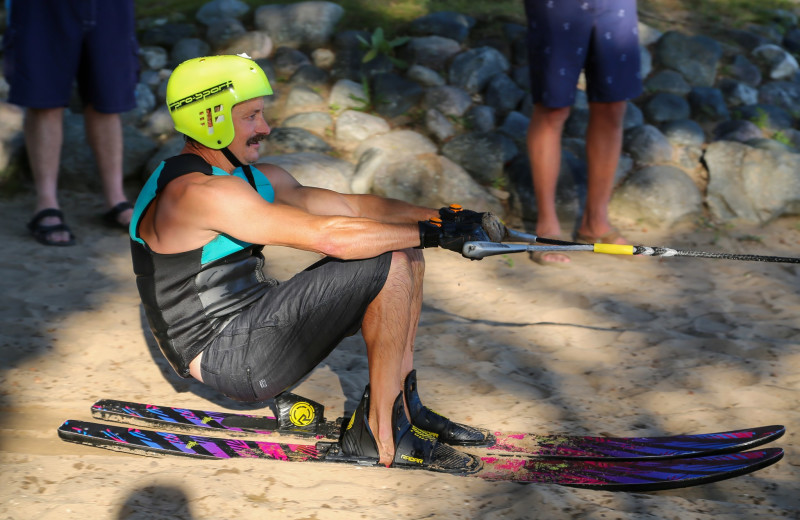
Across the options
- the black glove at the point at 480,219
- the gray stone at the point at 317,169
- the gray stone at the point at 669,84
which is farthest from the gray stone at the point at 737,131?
the black glove at the point at 480,219

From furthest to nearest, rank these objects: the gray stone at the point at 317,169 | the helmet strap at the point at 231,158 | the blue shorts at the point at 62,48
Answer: the gray stone at the point at 317,169
the blue shorts at the point at 62,48
the helmet strap at the point at 231,158

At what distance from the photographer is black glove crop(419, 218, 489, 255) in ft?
9.18

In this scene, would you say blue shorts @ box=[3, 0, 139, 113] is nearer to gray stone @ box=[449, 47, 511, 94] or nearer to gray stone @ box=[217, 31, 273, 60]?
gray stone @ box=[217, 31, 273, 60]

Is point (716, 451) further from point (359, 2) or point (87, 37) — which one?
point (359, 2)

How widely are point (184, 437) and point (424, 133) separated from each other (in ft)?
11.7

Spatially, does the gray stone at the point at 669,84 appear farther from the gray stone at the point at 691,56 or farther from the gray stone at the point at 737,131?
the gray stone at the point at 737,131

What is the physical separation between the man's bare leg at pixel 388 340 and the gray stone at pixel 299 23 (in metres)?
4.23

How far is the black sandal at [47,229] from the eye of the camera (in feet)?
15.8

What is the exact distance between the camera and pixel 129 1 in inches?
193

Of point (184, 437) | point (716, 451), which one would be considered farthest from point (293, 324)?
point (716, 451)

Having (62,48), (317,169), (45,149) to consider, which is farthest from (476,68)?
(45,149)

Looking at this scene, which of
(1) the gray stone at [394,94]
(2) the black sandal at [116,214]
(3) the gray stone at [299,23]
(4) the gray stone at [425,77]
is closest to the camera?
(2) the black sandal at [116,214]

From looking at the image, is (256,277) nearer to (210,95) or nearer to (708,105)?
Result: (210,95)

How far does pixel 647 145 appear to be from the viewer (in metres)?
6.04
